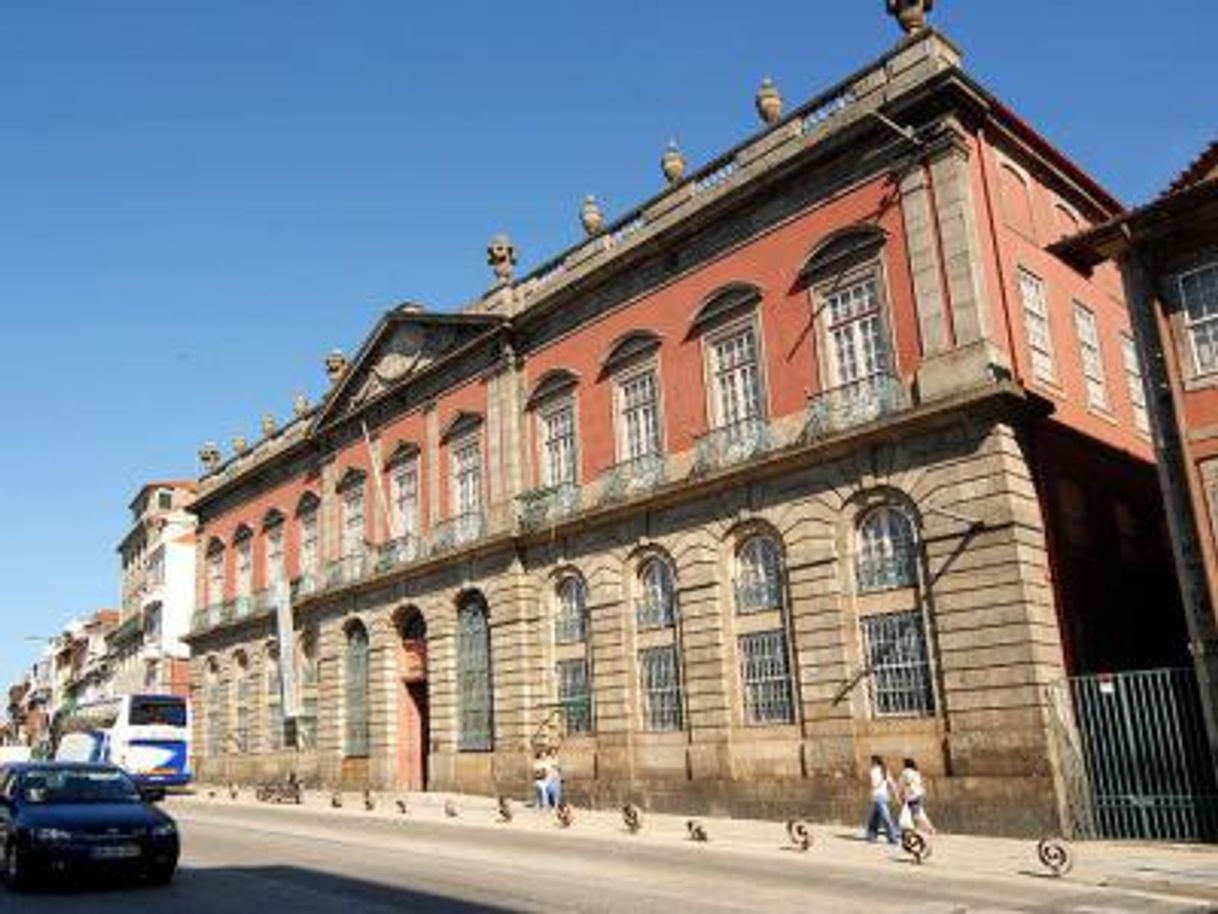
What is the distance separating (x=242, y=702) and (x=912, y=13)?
3509 centimetres

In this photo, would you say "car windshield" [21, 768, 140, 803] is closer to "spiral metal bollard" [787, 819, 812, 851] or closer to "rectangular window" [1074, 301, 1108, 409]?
"spiral metal bollard" [787, 819, 812, 851]

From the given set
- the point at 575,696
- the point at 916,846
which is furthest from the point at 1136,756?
the point at 575,696

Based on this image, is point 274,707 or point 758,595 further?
point 274,707

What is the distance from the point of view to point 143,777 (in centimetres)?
3528

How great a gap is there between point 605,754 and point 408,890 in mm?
13711

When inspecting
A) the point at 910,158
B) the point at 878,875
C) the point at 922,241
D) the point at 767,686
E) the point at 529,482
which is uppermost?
the point at 910,158

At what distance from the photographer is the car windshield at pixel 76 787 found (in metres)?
13.5

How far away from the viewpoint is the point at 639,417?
26.8 metres

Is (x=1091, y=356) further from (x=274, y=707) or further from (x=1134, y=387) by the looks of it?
(x=274, y=707)

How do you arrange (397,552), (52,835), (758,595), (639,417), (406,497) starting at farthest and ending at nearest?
(406,497) → (397,552) → (639,417) → (758,595) → (52,835)

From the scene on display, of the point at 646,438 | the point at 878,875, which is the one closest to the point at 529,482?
the point at 646,438

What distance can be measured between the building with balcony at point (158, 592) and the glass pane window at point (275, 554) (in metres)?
12.9

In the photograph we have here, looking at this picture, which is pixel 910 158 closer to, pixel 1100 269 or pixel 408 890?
pixel 1100 269

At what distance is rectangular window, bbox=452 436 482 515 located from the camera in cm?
3175
